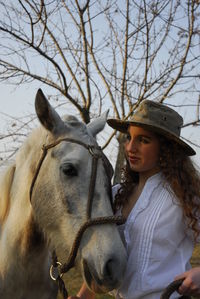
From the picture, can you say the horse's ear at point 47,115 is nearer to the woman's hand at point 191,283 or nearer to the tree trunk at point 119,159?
the woman's hand at point 191,283

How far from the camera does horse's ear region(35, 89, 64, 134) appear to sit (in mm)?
2113

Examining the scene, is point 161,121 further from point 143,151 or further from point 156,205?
point 156,205

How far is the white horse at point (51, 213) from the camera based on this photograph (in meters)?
1.81

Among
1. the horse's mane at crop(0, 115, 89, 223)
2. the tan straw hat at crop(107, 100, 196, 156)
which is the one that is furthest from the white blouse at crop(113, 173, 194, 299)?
the horse's mane at crop(0, 115, 89, 223)

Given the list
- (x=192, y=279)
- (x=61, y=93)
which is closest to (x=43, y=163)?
(x=192, y=279)

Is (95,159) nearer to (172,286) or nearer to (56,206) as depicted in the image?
(56,206)

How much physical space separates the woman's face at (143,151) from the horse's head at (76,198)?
18 cm

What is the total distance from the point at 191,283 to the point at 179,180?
61cm

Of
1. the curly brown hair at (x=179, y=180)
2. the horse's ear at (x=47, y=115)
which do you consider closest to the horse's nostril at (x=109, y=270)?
the curly brown hair at (x=179, y=180)

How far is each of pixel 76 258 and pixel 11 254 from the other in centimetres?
55

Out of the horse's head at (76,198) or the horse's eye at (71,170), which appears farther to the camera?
the horse's eye at (71,170)

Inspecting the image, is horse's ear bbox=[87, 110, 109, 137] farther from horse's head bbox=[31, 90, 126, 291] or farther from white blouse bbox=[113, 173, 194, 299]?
white blouse bbox=[113, 173, 194, 299]

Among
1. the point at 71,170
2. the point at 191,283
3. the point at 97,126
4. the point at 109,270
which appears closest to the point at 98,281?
the point at 109,270

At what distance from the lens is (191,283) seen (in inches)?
64.7
